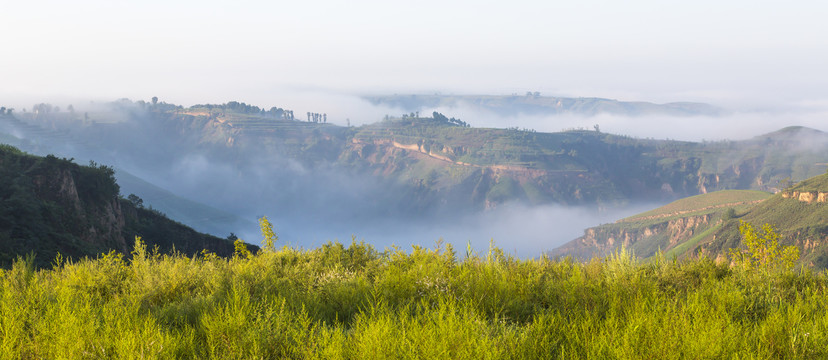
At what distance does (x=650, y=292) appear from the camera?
759 centimetres

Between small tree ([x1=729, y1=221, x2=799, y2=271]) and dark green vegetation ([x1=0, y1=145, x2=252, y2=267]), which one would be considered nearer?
small tree ([x1=729, y1=221, x2=799, y2=271])

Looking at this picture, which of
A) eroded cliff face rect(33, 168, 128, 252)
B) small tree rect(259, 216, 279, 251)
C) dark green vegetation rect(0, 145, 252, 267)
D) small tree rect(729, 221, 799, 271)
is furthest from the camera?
eroded cliff face rect(33, 168, 128, 252)

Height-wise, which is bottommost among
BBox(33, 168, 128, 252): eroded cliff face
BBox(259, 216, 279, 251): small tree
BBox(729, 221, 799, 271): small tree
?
BBox(33, 168, 128, 252): eroded cliff face

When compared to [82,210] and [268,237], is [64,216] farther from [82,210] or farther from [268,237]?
[268,237]

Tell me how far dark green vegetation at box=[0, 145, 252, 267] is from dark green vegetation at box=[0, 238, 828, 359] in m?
42.9

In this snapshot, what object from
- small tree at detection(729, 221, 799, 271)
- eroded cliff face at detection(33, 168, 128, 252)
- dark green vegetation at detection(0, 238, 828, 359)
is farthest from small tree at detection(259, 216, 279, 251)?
eroded cliff face at detection(33, 168, 128, 252)

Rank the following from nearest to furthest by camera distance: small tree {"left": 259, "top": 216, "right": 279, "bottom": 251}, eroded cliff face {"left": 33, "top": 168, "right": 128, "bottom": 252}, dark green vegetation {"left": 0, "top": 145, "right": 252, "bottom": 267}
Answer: small tree {"left": 259, "top": 216, "right": 279, "bottom": 251}
dark green vegetation {"left": 0, "top": 145, "right": 252, "bottom": 267}
eroded cliff face {"left": 33, "top": 168, "right": 128, "bottom": 252}

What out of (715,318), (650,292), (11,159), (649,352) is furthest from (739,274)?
(11,159)

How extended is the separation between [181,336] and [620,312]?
17.8 ft

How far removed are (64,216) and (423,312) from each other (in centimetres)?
7429

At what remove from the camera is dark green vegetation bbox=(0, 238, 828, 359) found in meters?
5.26

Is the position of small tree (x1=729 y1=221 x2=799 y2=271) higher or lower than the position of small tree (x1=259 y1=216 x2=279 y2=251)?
higher

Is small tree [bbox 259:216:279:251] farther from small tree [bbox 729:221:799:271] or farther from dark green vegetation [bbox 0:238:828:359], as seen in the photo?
small tree [bbox 729:221:799:271]

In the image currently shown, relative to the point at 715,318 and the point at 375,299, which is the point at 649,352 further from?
the point at 375,299
